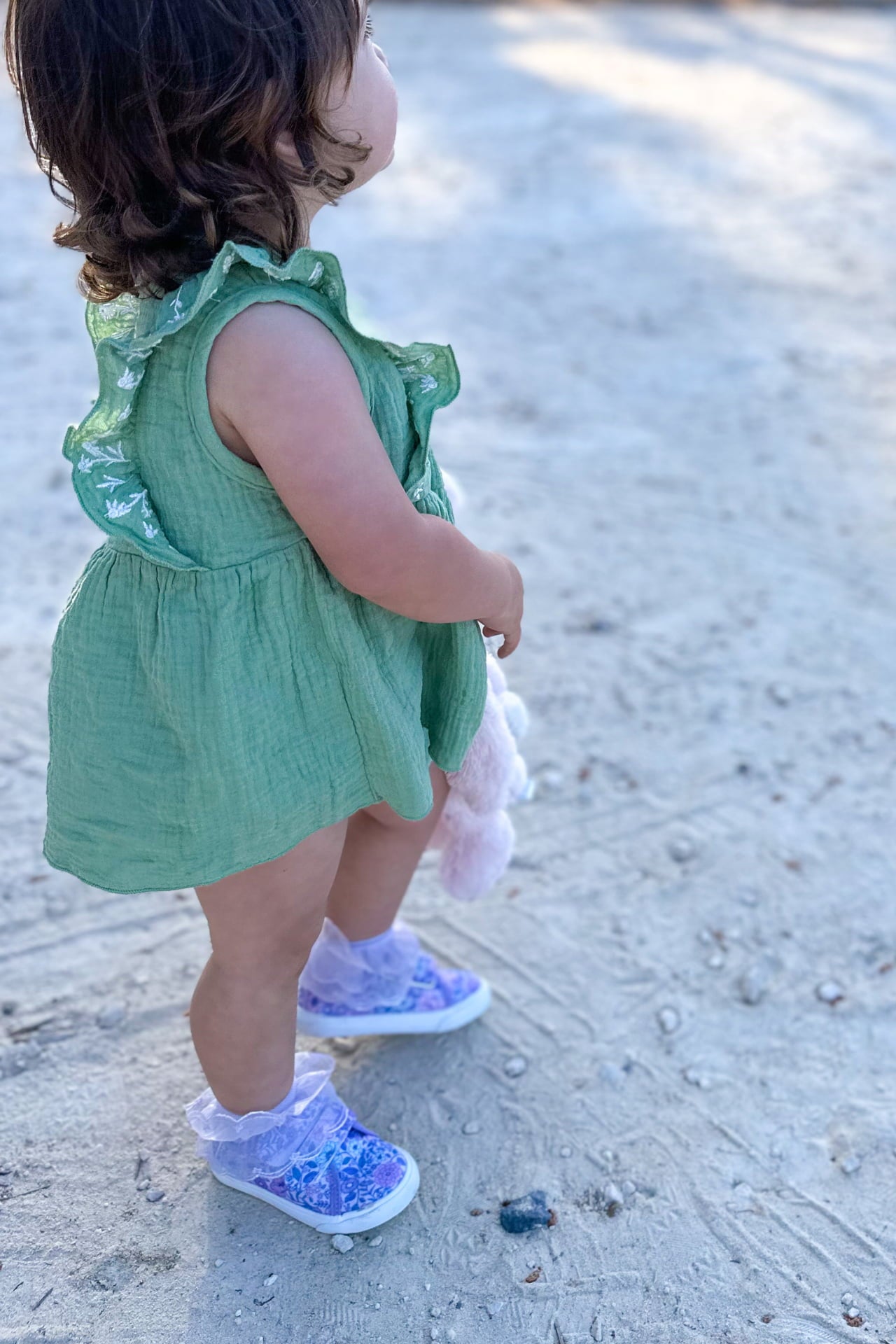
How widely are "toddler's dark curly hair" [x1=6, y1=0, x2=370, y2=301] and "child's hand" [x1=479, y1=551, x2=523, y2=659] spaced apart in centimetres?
36

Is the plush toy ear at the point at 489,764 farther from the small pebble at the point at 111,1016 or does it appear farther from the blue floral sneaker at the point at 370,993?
the small pebble at the point at 111,1016

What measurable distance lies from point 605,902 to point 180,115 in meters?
1.29

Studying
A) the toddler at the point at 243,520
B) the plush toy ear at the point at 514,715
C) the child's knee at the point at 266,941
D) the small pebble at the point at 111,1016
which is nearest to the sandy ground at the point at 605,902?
the small pebble at the point at 111,1016

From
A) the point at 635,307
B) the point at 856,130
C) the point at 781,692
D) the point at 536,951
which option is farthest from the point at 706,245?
the point at 536,951

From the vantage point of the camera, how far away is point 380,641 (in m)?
1.23

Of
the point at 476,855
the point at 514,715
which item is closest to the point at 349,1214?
the point at 476,855

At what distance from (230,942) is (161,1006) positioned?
0.48m

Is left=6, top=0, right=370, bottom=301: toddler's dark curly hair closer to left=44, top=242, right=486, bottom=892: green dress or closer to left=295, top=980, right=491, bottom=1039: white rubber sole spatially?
left=44, top=242, right=486, bottom=892: green dress

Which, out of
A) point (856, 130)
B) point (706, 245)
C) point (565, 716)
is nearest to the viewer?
point (565, 716)

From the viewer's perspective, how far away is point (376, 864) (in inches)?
60.7

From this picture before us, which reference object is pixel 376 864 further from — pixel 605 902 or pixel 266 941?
pixel 605 902

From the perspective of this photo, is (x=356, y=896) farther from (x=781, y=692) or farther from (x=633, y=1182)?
(x=781, y=692)

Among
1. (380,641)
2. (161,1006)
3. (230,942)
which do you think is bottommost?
(161,1006)

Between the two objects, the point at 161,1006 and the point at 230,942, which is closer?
the point at 230,942
